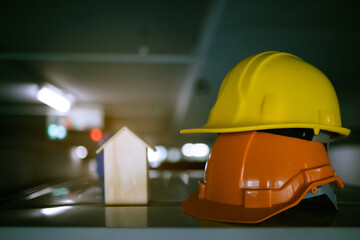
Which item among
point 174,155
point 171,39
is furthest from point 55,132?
point 174,155

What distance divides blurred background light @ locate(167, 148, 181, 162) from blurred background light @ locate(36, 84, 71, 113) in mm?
5562

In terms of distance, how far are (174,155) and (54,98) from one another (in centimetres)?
632

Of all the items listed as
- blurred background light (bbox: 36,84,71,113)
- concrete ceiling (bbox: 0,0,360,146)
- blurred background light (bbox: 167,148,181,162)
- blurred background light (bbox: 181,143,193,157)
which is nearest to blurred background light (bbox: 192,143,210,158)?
blurred background light (bbox: 181,143,193,157)

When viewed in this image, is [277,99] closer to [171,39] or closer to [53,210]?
[53,210]

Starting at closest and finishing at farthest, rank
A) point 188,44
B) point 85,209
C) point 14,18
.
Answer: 1. point 85,209
2. point 14,18
3. point 188,44

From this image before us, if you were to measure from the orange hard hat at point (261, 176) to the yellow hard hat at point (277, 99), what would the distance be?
0.04 meters

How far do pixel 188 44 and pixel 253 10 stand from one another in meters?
0.67

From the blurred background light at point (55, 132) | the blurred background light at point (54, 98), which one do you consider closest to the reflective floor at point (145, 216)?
the blurred background light at point (55, 132)

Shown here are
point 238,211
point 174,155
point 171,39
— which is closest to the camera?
point 238,211

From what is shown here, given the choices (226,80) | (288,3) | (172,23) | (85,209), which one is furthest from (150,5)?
(85,209)

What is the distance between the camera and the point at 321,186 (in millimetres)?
476

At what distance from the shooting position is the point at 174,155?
27.9 feet

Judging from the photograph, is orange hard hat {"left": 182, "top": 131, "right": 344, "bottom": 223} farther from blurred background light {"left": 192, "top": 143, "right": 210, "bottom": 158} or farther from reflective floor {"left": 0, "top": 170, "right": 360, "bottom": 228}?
blurred background light {"left": 192, "top": 143, "right": 210, "bottom": 158}

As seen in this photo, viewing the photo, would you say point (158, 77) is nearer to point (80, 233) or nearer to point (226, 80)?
point (226, 80)
